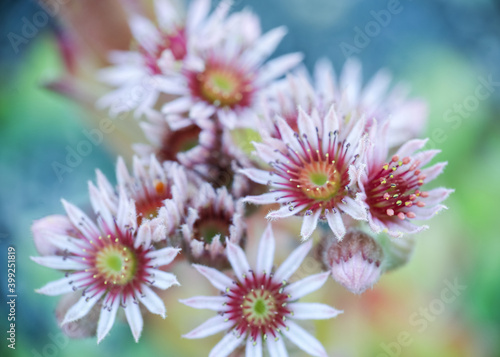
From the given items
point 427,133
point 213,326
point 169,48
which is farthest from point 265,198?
point 427,133

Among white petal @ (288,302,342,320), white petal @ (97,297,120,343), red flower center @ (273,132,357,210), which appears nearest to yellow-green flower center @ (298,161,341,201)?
red flower center @ (273,132,357,210)

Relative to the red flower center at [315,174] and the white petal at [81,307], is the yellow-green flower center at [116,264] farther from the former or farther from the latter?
the red flower center at [315,174]

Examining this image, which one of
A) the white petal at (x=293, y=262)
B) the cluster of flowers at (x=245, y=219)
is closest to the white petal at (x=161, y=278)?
the cluster of flowers at (x=245, y=219)

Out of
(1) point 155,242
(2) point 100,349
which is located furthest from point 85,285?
(2) point 100,349

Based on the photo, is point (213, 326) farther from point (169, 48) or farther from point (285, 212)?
point (169, 48)

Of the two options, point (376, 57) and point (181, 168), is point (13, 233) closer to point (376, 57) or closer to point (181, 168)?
point (181, 168)

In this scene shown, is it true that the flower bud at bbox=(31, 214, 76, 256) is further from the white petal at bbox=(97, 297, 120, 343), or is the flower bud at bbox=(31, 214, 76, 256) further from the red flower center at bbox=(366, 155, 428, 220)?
the red flower center at bbox=(366, 155, 428, 220)
